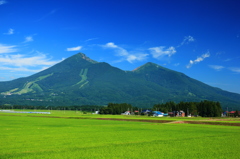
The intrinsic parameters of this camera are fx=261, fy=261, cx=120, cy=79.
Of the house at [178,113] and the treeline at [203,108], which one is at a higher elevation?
the treeline at [203,108]

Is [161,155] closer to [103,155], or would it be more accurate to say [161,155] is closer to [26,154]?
[103,155]

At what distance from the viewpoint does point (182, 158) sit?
1437 cm

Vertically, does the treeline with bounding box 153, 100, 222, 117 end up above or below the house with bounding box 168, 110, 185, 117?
above

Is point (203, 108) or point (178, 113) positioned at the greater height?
point (203, 108)

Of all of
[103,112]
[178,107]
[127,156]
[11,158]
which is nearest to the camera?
[11,158]

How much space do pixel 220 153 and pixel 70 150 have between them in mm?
9341

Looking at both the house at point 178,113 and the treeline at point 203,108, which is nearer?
the treeline at point 203,108

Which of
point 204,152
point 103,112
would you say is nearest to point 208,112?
point 103,112

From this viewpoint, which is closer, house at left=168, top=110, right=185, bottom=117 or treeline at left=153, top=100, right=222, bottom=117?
treeline at left=153, top=100, right=222, bottom=117

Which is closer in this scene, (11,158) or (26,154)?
(11,158)

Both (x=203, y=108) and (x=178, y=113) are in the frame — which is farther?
(x=178, y=113)

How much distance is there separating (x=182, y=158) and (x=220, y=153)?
3262 millimetres

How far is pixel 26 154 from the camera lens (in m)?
14.9

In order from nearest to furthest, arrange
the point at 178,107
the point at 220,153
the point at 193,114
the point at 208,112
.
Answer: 1. the point at 220,153
2. the point at 208,112
3. the point at 193,114
4. the point at 178,107
